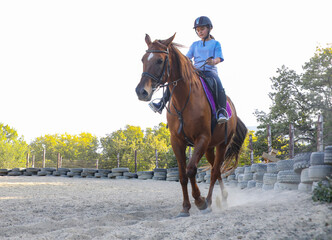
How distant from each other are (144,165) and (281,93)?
2105 centimetres

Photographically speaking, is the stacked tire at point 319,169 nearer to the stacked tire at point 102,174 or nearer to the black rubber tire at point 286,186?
the black rubber tire at point 286,186

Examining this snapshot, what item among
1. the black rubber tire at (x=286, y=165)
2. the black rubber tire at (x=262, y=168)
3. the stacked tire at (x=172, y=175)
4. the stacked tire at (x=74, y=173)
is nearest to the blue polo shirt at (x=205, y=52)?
the black rubber tire at (x=286, y=165)

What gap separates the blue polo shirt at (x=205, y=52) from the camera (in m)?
5.45

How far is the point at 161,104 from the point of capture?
16.7ft

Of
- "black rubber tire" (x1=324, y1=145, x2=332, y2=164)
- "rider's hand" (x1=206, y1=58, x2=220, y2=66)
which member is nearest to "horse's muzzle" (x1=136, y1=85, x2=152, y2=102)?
"rider's hand" (x1=206, y1=58, x2=220, y2=66)

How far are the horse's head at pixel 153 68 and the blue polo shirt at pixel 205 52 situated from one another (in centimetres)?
110

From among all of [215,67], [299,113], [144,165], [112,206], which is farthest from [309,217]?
[144,165]

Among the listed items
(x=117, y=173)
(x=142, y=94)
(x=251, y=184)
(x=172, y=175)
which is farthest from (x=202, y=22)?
Answer: (x=117, y=173)

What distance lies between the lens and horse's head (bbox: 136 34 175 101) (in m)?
4.08

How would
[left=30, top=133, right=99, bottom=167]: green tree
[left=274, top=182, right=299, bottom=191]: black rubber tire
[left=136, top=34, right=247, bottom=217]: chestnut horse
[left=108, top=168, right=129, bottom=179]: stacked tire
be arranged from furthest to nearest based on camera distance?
1. [left=30, top=133, right=99, bottom=167]: green tree
2. [left=108, top=168, right=129, bottom=179]: stacked tire
3. [left=274, top=182, right=299, bottom=191]: black rubber tire
4. [left=136, top=34, right=247, bottom=217]: chestnut horse

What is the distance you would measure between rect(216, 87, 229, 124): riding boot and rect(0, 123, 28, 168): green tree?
1592 inches

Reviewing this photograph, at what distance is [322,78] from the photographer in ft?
90.0

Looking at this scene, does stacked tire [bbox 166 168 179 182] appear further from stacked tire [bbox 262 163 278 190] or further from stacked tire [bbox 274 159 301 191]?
stacked tire [bbox 274 159 301 191]

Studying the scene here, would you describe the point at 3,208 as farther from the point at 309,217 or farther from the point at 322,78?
the point at 322,78
